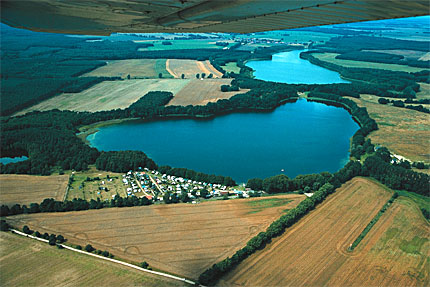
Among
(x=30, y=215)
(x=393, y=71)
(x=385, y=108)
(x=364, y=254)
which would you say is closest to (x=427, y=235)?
(x=364, y=254)

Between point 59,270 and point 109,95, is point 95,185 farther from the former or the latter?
point 109,95

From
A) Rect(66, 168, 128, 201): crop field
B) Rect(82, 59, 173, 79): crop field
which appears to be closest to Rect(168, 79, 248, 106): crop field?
Rect(82, 59, 173, 79): crop field

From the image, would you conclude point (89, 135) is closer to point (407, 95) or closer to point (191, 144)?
point (191, 144)

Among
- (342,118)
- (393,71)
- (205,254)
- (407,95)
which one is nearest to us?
(205,254)

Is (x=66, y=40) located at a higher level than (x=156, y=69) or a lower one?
higher

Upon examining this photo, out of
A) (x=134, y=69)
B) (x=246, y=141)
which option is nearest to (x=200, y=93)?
(x=246, y=141)

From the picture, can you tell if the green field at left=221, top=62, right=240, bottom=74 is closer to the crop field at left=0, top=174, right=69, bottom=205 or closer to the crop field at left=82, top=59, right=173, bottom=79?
the crop field at left=82, top=59, right=173, bottom=79
